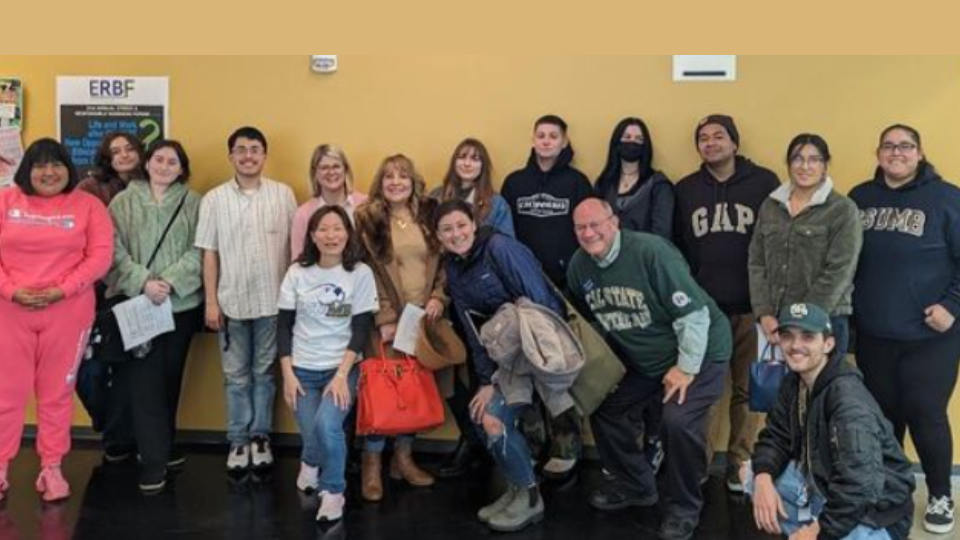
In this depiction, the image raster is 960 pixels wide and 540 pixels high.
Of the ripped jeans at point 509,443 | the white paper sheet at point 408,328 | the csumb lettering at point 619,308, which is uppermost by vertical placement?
the csumb lettering at point 619,308

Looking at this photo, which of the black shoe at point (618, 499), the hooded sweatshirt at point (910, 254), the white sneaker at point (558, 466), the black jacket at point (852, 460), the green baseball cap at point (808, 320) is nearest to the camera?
the black jacket at point (852, 460)

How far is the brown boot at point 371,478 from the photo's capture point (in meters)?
3.20

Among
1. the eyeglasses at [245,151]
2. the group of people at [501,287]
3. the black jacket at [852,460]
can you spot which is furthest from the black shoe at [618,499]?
the eyeglasses at [245,151]

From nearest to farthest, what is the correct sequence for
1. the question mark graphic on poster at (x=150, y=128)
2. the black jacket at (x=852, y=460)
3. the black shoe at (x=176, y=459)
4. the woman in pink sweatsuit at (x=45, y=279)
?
the black jacket at (x=852, y=460), the woman in pink sweatsuit at (x=45, y=279), the black shoe at (x=176, y=459), the question mark graphic on poster at (x=150, y=128)

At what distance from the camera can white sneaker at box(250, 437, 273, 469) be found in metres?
3.50

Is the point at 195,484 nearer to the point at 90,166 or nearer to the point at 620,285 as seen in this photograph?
the point at 90,166

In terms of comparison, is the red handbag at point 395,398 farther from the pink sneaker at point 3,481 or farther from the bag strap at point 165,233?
the pink sneaker at point 3,481

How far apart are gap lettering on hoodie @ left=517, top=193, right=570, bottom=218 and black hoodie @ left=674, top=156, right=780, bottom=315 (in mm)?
548

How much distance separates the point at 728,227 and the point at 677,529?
1.28 m

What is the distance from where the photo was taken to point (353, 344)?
3.07m

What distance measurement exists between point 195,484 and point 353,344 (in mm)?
1059

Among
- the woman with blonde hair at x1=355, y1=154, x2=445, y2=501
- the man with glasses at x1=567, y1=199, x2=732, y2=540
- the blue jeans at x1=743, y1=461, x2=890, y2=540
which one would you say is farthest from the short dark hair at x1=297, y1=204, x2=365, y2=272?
the blue jeans at x1=743, y1=461, x2=890, y2=540

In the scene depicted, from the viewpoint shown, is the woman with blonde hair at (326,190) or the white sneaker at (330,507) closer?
the white sneaker at (330,507)

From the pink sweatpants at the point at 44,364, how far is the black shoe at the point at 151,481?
35 centimetres
